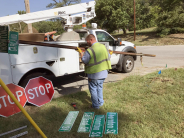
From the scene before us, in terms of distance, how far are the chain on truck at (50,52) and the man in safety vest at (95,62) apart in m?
0.73

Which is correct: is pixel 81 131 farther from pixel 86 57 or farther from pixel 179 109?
pixel 179 109

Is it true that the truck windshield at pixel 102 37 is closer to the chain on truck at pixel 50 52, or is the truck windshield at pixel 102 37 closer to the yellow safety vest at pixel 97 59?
the chain on truck at pixel 50 52

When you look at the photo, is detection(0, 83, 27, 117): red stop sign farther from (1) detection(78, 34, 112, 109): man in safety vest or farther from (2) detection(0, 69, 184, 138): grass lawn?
(1) detection(78, 34, 112, 109): man in safety vest

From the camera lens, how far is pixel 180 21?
20797mm

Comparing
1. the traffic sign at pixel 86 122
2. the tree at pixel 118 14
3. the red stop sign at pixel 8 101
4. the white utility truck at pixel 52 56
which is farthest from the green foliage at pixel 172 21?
the red stop sign at pixel 8 101

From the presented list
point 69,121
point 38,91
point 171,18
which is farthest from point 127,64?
point 171,18

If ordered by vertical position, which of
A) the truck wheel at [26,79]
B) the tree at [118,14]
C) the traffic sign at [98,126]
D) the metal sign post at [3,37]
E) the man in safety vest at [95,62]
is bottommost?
the traffic sign at [98,126]

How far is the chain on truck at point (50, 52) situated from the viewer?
4.04 m

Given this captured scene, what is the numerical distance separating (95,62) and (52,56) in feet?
5.19

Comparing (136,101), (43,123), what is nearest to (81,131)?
(43,123)

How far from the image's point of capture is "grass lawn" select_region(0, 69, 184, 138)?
3197 mm

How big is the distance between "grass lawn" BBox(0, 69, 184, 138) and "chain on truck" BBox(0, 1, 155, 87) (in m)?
0.89

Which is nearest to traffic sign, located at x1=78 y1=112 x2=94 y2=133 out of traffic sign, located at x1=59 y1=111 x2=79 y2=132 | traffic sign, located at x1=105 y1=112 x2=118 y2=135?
traffic sign, located at x1=59 y1=111 x2=79 y2=132

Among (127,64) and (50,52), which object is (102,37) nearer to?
(127,64)
